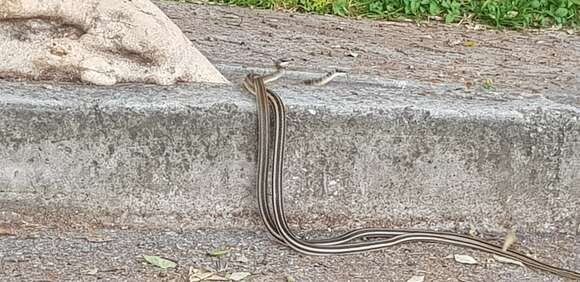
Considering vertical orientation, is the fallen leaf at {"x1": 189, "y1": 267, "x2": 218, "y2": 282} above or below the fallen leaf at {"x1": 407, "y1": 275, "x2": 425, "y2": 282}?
above

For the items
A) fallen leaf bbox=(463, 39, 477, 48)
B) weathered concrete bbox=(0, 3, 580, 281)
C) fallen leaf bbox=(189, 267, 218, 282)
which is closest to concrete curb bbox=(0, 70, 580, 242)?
weathered concrete bbox=(0, 3, 580, 281)

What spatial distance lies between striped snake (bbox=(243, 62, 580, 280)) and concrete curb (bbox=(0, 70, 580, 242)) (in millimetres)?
81

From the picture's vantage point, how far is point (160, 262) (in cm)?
383

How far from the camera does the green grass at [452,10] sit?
22.0 feet

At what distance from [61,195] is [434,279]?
162cm

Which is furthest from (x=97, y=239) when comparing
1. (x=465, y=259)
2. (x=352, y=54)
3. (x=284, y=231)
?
(x=352, y=54)

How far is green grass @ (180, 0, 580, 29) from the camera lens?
6715 mm

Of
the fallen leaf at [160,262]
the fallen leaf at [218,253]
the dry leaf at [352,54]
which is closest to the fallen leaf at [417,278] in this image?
the fallen leaf at [218,253]

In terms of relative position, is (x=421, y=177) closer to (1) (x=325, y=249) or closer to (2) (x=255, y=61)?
(1) (x=325, y=249)

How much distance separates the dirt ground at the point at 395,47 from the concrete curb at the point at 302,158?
48cm

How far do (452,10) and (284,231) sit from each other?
10.8 feet

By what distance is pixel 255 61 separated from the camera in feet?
16.4

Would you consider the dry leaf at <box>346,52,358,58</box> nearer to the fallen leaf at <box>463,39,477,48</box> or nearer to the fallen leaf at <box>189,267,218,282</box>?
the fallen leaf at <box>463,39,477,48</box>

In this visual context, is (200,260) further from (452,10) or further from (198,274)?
(452,10)
